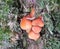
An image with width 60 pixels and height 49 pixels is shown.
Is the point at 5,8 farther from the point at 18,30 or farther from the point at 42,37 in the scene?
the point at 42,37

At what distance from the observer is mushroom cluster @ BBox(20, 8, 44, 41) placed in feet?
3.46

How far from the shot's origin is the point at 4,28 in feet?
3.66

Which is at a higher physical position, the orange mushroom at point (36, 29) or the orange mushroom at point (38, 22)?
the orange mushroom at point (38, 22)

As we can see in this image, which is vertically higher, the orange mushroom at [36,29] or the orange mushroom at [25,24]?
the orange mushroom at [25,24]

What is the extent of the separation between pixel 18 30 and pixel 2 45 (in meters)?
0.12

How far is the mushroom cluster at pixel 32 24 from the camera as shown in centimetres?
106

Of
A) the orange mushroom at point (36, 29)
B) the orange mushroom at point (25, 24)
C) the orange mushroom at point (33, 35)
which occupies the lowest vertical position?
the orange mushroom at point (33, 35)

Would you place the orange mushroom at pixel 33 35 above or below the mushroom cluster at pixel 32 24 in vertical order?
below

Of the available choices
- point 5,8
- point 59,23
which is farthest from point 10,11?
point 59,23

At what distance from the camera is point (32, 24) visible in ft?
3.49

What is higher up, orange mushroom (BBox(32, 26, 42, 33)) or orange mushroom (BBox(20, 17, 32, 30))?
orange mushroom (BBox(20, 17, 32, 30))

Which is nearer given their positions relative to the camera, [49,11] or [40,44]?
[49,11]

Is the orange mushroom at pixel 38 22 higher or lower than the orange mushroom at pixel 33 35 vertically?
higher

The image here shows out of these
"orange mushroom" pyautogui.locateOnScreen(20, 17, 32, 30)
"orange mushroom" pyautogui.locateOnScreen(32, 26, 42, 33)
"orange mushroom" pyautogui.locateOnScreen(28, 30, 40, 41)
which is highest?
"orange mushroom" pyautogui.locateOnScreen(20, 17, 32, 30)
